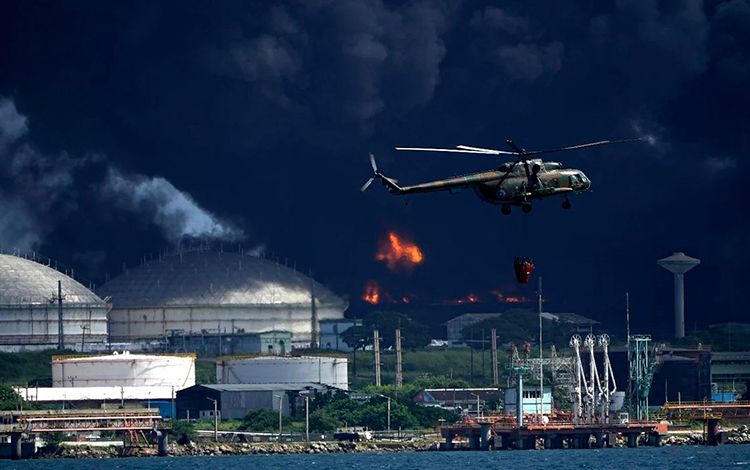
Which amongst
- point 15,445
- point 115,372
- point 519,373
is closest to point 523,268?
point 15,445

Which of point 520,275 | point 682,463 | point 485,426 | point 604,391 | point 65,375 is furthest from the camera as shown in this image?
point 65,375

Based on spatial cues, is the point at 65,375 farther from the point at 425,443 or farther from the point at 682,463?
the point at 682,463

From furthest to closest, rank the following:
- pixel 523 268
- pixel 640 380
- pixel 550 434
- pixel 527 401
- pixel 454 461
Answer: pixel 640 380 → pixel 527 401 → pixel 550 434 → pixel 454 461 → pixel 523 268

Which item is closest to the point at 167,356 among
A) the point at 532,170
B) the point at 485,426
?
the point at 485,426

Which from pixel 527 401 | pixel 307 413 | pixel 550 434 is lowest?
pixel 550 434

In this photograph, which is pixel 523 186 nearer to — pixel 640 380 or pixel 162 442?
pixel 162 442

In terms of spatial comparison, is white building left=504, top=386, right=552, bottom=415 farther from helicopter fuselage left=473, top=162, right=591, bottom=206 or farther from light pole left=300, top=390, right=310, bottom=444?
helicopter fuselage left=473, top=162, right=591, bottom=206
